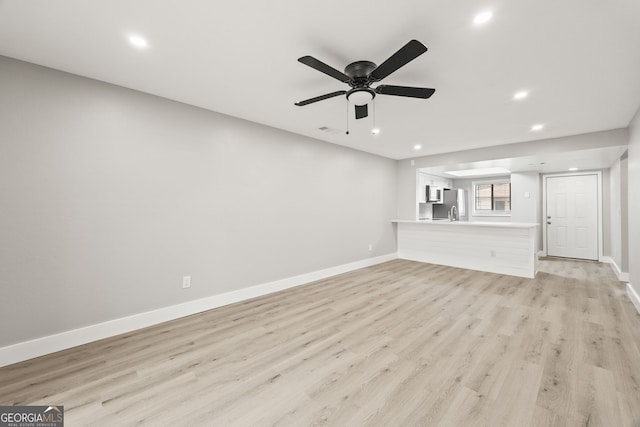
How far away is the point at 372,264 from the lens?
5.93 meters

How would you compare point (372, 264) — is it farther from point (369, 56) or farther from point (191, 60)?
point (191, 60)

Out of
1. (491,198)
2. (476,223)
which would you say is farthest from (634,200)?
(491,198)

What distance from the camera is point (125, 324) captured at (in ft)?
9.01

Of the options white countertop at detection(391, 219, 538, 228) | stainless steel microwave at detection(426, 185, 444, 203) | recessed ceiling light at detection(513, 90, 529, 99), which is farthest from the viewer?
stainless steel microwave at detection(426, 185, 444, 203)

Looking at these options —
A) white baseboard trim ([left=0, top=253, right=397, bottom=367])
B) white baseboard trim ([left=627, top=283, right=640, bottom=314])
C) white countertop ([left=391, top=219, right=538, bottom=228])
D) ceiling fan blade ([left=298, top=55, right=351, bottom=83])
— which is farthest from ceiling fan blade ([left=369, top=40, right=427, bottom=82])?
white countertop ([left=391, top=219, right=538, bottom=228])

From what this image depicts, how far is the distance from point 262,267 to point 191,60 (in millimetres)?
2707

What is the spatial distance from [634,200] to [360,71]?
160 inches

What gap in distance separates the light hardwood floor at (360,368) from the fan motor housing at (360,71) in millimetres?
2407

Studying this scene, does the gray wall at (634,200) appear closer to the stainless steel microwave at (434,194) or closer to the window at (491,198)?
the stainless steel microwave at (434,194)

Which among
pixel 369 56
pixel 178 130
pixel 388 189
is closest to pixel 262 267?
pixel 178 130

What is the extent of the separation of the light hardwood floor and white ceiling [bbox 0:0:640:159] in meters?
2.54

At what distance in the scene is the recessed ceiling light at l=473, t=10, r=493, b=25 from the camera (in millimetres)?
1737

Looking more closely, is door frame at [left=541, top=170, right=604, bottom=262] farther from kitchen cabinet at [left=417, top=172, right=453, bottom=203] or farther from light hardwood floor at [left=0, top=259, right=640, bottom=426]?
light hardwood floor at [left=0, top=259, right=640, bottom=426]

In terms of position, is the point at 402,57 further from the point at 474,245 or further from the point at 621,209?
the point at 621,209
